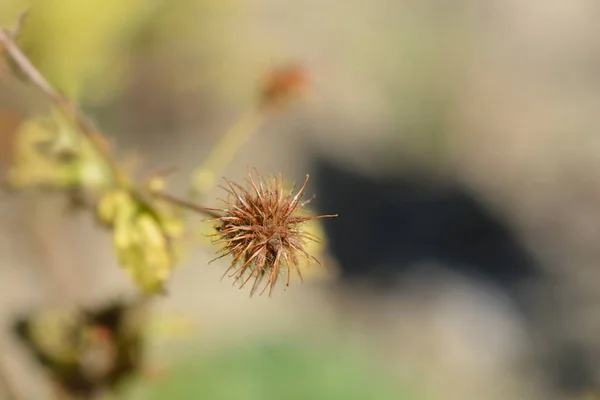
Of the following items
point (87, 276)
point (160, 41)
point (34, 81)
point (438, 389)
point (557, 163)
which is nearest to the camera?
point (34, 81)

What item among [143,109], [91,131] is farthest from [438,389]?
[91,131]

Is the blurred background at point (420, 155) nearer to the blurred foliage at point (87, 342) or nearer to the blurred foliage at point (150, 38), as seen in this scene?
the blurred foliage at point (150, 38)

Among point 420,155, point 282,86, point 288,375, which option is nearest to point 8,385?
point 282,86

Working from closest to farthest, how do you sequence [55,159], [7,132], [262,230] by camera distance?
[262,230], [55,159], [7,132]

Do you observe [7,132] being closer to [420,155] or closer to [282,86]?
[282,86]

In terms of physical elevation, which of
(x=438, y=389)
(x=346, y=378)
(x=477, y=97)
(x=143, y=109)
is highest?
(x=477, y=97)

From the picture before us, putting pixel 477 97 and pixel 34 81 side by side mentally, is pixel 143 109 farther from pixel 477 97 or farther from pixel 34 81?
pixel 34 81

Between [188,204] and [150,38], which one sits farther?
[150,38]

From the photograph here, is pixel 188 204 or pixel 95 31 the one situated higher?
pixel 95 31
